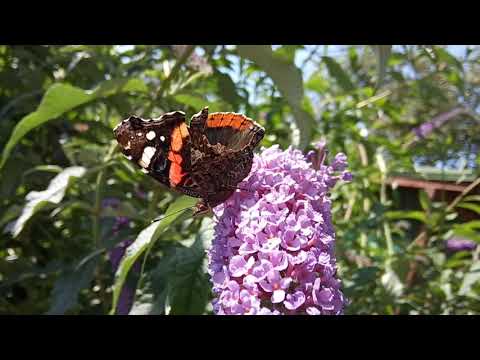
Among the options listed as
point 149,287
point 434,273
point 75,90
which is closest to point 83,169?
point 75,90

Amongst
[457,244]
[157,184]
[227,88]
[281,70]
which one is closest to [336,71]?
[227,88]

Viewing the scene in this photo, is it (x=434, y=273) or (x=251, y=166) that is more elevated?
(x=251, y=166)

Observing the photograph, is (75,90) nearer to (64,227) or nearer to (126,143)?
(126,143)

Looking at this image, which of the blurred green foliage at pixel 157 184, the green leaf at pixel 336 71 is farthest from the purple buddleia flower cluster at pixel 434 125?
the green leaf at pixel 336 71

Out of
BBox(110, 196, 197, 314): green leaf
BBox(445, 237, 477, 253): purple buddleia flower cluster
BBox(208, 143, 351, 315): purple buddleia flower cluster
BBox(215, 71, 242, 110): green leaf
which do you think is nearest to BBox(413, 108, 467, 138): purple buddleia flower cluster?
BBox(445, 237, 477, 253): purple buddleia flower cluster

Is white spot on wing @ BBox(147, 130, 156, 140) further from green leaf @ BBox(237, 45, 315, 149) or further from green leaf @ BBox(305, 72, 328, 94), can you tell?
green leaf @ BBox(305, 72, 328, 94)

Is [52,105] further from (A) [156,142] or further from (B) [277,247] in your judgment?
(B) [277,247]
